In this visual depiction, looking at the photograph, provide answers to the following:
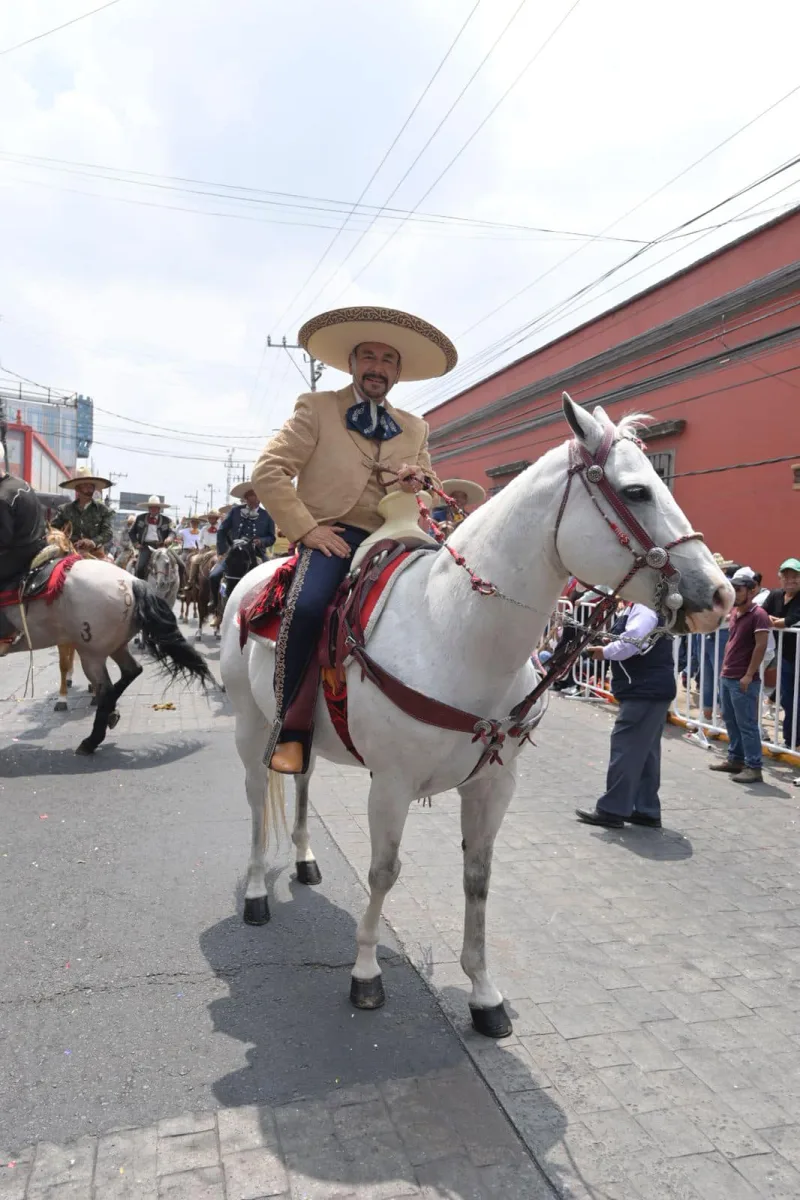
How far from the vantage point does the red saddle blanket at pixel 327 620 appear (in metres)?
2.79

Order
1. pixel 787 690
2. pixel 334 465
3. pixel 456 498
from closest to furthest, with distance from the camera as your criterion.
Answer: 1. pixel 334 465
2. pixel 456 498
3. pixel 787 690

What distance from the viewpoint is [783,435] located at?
10555 mm

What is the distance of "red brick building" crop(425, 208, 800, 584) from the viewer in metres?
10.6

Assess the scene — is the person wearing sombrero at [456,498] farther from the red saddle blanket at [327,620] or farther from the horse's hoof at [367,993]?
the horse's hoof at [367,993]

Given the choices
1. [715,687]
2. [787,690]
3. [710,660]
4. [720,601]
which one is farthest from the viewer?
[710,660]

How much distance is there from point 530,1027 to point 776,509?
968 centimetres

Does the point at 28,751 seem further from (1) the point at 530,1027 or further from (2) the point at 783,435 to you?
(2) the point at 783,435

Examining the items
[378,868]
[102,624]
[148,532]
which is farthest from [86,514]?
[378,868]

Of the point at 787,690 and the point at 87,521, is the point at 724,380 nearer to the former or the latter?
the point at 787,690

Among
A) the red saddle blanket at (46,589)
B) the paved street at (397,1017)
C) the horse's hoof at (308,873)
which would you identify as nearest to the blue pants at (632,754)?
the paved street at (397,1017)

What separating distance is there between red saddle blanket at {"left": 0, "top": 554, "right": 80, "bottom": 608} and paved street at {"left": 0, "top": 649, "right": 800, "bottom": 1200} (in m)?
2.00

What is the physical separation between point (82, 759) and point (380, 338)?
4.73 metres

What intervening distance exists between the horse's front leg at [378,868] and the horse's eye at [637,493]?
1251 millimetres

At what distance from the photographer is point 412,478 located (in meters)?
2.89
